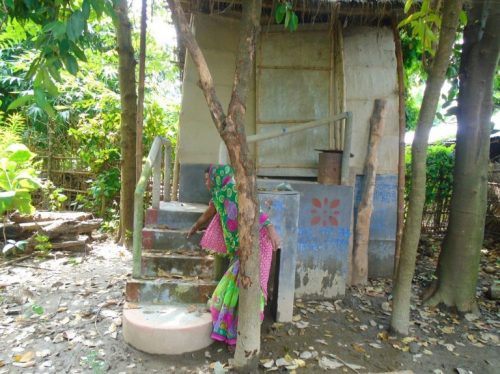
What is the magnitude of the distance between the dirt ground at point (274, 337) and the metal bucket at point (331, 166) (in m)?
1.44

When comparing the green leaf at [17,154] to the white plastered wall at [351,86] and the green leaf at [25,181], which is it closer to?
the green leaf at [25,181]

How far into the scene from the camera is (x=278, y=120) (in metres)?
5.61

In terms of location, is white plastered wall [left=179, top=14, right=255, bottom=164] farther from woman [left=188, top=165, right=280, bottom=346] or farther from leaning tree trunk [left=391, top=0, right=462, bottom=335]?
leaning tree trunk [left=391, top=0, right=462, bottom=335]

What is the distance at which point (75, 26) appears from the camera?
2.16 metres

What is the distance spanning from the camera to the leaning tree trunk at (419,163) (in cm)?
347

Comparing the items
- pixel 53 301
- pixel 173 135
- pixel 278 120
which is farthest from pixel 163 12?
pixel 53 301

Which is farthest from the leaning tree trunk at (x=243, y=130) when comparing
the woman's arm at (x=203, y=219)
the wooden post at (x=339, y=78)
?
the wooden post at (x=339, y=78)

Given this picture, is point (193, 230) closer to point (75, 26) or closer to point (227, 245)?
point (227, 245)

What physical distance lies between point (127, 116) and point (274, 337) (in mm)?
4243

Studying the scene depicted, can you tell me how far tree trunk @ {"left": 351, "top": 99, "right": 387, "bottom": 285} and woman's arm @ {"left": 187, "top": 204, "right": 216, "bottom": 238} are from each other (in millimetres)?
2276

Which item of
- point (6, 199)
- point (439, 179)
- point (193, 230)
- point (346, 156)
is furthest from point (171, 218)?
point (439, 179)

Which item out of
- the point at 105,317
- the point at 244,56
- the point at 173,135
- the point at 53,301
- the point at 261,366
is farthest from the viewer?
the point at 173,135

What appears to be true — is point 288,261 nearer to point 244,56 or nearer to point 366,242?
point 366,242

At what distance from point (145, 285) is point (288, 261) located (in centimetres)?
143
